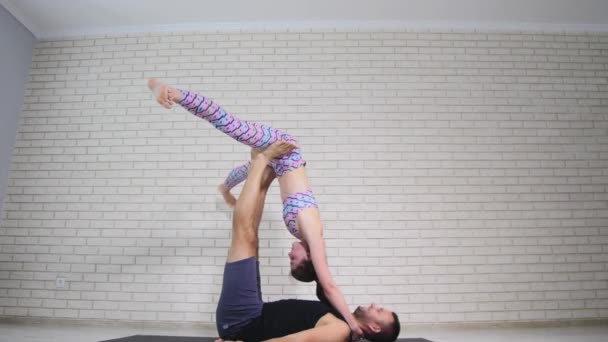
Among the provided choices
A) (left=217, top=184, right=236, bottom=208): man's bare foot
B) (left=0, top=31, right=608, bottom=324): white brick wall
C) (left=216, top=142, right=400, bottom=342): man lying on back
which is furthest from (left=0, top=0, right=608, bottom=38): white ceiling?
(left=216, top=142, right=400, bottom=342): man lying on back

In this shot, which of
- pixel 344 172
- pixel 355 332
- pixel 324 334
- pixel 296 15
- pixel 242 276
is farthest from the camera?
pixel 296 15

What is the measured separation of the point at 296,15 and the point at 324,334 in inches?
157

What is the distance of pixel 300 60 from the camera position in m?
4.83

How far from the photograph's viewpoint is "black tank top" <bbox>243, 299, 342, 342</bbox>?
2266mm

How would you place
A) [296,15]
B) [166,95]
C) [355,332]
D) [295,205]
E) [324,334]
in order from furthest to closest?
[296,15] < [295,205] < [166,95] < [355,332] < [324,334]

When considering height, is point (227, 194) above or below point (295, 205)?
above

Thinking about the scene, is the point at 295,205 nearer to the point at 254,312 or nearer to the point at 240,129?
the point at 240,129

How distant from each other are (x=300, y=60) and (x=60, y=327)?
162 inches

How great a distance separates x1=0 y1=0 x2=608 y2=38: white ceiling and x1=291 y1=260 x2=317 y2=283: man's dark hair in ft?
10.7

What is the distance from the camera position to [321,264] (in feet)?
8.27

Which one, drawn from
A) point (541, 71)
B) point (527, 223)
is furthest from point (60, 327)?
point (541, 71)

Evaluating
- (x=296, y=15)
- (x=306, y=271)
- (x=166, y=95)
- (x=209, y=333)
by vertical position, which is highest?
(x=296, y=15)

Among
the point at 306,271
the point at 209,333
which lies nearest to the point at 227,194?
the point at 306,271

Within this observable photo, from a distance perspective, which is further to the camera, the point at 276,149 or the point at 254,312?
the point at 276,149
